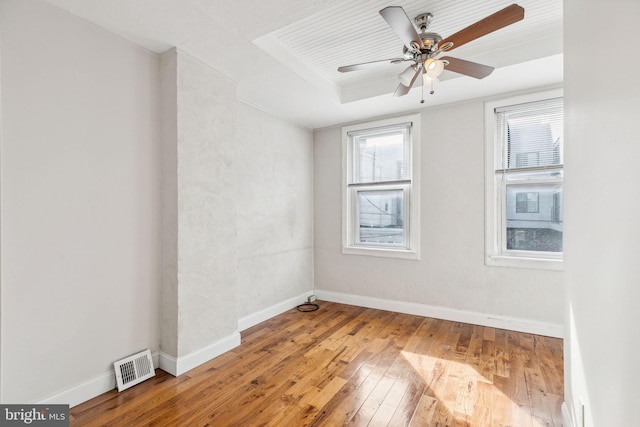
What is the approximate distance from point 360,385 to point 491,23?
2517 millimetres

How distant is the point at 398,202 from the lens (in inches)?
152

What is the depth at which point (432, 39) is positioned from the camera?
2.06 metres

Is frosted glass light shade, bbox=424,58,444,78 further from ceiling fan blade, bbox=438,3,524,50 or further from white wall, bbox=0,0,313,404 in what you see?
white wall, bbox=0,0,313,404

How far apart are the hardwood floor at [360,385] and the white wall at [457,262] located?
307 mm

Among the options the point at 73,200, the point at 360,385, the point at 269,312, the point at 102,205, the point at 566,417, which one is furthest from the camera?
the point at 269,312

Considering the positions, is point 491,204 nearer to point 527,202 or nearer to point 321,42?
point 527,202

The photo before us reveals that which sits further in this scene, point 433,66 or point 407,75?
point 407,75

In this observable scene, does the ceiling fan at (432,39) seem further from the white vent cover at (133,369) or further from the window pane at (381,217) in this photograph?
the white vent cover at (133,369)

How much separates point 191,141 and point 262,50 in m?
0.97

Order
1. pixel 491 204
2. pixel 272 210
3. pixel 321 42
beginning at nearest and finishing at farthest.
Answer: pixel 321 42 → pixel 491 204 → pixel 272 210

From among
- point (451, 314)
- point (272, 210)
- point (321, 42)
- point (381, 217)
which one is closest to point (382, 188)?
point (381, 217)

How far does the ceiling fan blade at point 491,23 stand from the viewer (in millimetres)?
1573

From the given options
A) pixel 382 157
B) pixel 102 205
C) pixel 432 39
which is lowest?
pixel 102 205

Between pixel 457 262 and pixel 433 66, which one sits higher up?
pixel 433 66
